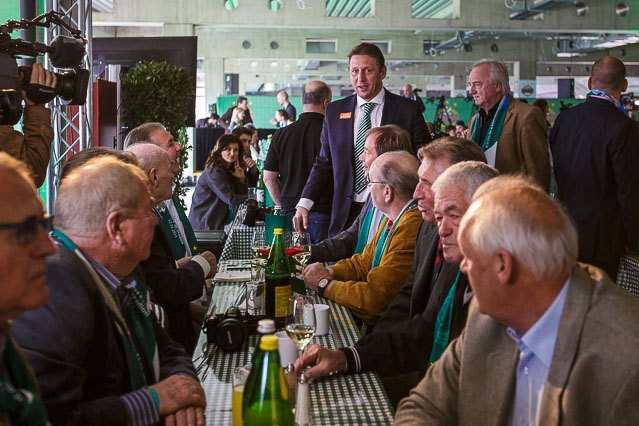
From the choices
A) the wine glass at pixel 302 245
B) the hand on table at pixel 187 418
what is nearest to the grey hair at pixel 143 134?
the wine glass at pixel 302 245

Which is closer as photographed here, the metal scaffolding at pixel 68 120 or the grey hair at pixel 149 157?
the grey hair at pixel 149 157

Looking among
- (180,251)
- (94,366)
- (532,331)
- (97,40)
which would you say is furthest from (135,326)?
(97,40)

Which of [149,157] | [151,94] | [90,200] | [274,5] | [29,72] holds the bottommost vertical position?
[90,200]

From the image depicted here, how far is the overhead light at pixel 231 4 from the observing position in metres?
14.5

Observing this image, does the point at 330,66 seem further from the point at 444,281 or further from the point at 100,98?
the point at 444,281

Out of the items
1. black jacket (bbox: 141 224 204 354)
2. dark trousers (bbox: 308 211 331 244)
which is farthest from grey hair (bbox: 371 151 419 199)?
dark trousers (bbox: 308 211 331 244)

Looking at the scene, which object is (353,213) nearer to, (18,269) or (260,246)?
(260,246)

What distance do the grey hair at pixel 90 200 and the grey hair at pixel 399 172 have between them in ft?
4.88

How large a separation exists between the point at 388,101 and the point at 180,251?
5.20 feet

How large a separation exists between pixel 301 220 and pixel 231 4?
11653 mm

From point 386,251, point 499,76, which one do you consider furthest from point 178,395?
point 499,76

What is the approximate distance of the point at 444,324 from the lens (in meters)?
1.94

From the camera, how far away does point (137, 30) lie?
22.5 m

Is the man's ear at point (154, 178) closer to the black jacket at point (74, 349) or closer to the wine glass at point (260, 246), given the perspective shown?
the wine glass at point (260, 246)
